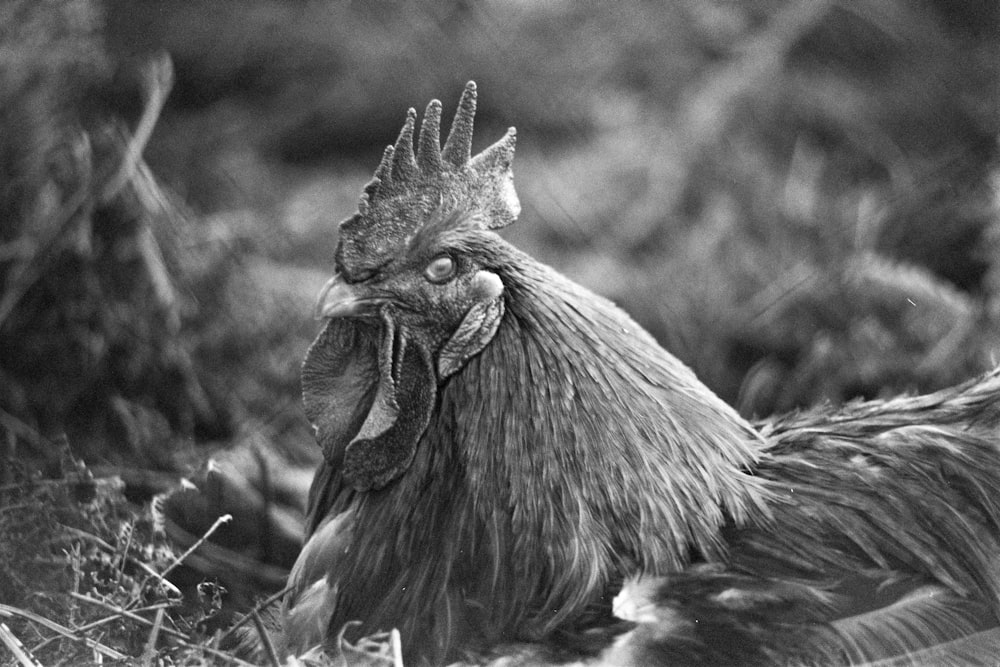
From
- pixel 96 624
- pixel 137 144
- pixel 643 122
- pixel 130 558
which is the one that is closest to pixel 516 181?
pixel 643 122

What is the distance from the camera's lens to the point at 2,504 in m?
3.50

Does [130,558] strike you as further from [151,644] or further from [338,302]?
[338,302]

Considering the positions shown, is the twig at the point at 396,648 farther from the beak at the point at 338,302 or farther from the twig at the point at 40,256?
the twig at the point at 40,256

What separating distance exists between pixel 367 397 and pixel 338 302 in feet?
0.92

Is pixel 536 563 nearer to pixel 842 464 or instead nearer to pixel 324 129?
pixel 842 464

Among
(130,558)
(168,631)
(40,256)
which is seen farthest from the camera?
(40,256)

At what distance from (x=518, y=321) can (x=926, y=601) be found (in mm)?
1151

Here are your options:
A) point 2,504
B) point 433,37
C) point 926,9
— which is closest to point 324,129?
Result: point 433,37

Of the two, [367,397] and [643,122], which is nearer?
[367,397]

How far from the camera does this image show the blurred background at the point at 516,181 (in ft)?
16.3

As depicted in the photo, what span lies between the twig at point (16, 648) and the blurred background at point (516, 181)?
33.0 inches

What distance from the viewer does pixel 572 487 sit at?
276cm

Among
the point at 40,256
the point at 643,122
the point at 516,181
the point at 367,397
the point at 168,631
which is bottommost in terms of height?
the point at 168,631

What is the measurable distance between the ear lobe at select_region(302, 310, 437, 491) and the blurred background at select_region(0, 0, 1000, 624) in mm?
1001
